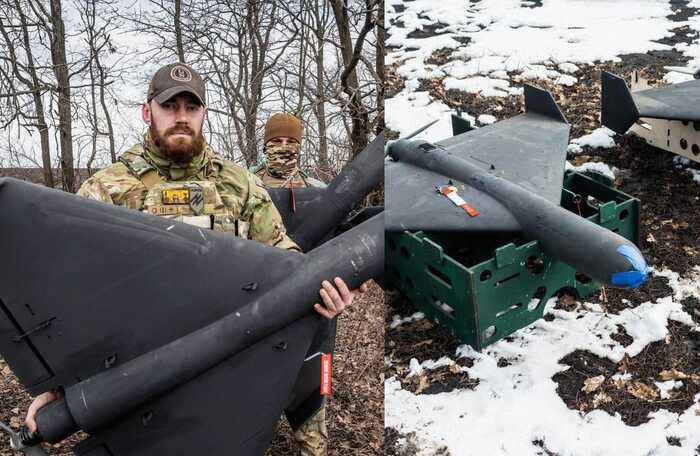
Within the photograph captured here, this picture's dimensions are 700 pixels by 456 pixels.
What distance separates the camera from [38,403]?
7.11 feet

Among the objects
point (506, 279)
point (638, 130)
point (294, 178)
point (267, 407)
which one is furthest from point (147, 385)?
point (638, 130)

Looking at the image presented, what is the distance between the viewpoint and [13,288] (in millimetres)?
2039

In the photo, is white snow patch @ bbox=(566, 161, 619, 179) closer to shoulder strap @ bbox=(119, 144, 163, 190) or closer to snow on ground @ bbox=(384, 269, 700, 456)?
snow on ground @ bbox=(384, 269, 700, 456)

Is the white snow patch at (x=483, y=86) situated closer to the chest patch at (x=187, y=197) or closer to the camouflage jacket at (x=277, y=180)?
the camouflage jacket at (x=277, y=180)

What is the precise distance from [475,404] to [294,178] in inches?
97.0

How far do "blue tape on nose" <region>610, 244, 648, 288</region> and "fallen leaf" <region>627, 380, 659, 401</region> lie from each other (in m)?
0.70

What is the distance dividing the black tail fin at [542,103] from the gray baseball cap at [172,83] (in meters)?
4.18

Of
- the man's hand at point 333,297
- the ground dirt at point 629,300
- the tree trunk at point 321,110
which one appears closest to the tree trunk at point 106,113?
the tree trunk at point 321,110

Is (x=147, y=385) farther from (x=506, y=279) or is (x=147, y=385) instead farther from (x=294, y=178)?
(x=294, y=178)

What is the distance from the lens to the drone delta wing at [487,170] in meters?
3.93

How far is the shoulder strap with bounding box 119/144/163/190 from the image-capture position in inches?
100

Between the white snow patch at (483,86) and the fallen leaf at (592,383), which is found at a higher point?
the white snow patch at (483,86)

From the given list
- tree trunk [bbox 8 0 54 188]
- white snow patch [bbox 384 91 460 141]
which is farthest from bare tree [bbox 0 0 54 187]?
white snow patch [bbox 384 91 460 141]

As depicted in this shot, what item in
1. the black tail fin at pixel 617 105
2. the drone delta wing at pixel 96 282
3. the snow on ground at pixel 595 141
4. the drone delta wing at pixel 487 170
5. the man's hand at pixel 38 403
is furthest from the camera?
the snow on ground at pixel 595 141
